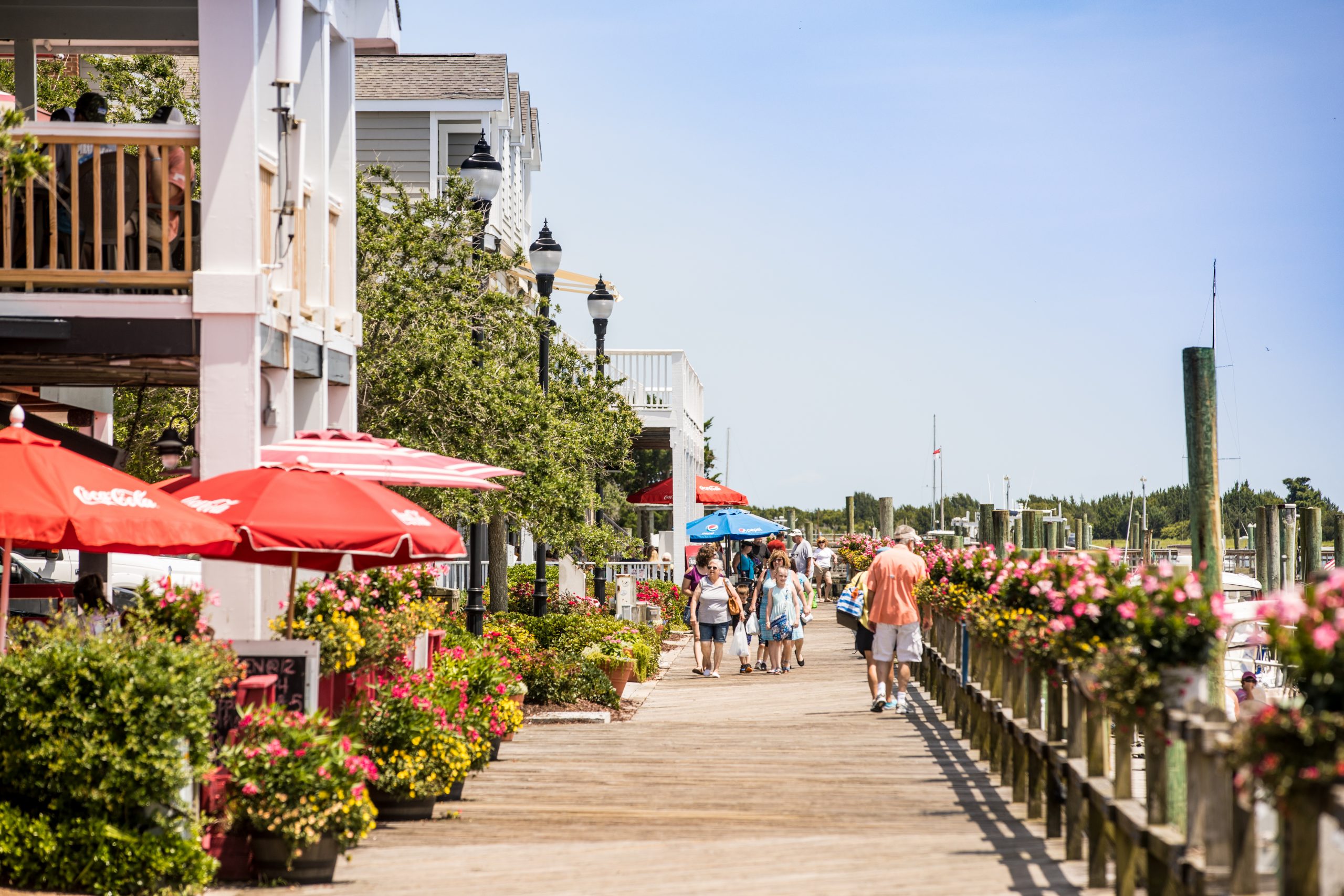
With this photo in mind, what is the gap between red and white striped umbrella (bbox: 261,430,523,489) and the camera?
10422 millimetres

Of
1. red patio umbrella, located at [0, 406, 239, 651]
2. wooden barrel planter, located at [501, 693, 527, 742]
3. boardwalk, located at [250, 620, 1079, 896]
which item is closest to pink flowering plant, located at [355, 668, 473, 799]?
boardwalk, located at [250, 620, 1079, 896]

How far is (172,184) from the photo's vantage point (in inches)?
446

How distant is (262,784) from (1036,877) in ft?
13.4

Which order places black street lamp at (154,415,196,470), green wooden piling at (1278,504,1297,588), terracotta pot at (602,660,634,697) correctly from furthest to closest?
green wooden piling at (1278,504,1297,588)
terracotta pot at (602,660,634,697)
black street lamp at (154,415,196,470)

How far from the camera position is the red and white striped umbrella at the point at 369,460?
34.2 feet

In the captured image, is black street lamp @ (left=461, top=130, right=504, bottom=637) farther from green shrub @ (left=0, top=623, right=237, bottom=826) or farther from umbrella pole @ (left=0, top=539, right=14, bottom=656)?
green shrub @ (left=0, top=623, right=237, bottom=826)

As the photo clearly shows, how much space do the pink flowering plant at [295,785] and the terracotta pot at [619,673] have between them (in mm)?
9404

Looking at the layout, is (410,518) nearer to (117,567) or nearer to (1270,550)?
(117,567)

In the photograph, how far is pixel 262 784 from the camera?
7.76 metres

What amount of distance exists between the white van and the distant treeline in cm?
6695

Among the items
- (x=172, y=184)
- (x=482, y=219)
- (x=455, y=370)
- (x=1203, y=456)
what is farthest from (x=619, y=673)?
(x=1203, y=456)

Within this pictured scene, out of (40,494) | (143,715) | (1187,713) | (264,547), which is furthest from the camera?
(264,547)

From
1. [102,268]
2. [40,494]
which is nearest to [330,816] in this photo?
[40,494]

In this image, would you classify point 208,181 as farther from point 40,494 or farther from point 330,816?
point 330,816
